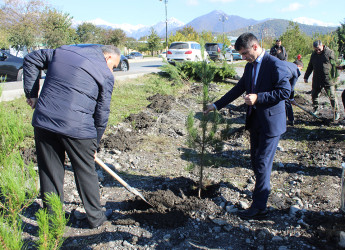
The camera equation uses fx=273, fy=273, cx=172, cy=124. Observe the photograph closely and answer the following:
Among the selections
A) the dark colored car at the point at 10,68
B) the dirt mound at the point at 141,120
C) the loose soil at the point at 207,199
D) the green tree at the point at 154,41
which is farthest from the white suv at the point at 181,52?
the green tree at the point at 154,41

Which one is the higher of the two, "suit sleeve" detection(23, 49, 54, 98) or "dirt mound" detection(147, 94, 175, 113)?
"suit sleeve" detection(23, 49, 54, 98)

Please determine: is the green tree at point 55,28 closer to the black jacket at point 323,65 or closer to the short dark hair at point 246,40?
the black jacket at point 323,65

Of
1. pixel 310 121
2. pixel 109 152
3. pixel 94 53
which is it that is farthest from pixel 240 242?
pixel 310 121

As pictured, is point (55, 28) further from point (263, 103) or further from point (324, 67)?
point (263, 103)

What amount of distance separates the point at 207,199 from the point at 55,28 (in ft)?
97.3

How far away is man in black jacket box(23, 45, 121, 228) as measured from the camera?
2.21 metres

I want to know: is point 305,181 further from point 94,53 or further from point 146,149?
point 94,53

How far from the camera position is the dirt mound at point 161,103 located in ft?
23.2

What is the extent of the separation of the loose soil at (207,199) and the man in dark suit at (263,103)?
0.32 metres

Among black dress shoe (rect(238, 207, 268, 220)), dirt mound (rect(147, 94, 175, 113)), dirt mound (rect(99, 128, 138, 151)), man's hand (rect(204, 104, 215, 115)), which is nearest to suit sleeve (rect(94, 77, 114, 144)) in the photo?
man's hand (rect(204, 104, 215, 115))

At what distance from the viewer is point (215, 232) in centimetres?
262

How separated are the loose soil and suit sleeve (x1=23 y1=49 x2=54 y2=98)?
1354 mm

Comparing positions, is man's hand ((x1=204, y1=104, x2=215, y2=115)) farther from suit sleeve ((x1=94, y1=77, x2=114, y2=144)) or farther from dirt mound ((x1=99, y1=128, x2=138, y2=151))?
dirt mound ((x1=99, y1=128, x2=138, y2=151))

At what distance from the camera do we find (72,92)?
2209mm
